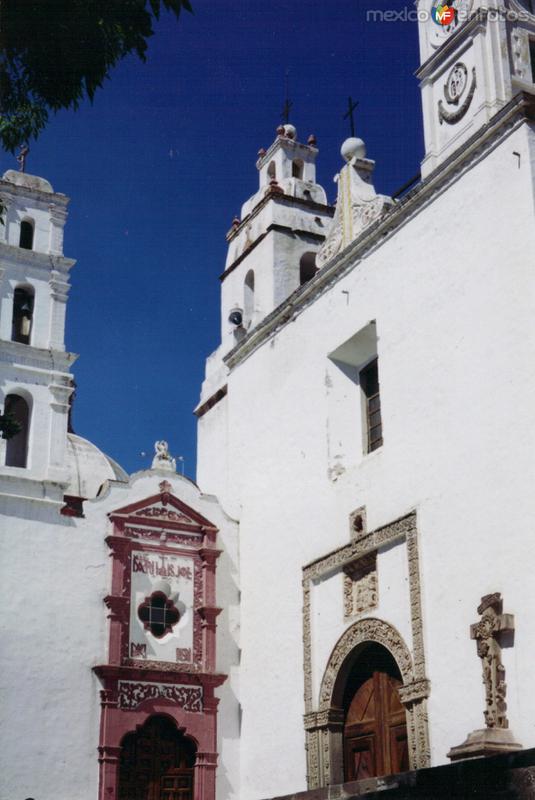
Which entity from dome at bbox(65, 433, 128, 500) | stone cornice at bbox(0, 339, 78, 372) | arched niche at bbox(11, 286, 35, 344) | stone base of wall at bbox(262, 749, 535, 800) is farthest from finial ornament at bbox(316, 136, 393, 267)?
dome at bbox(65, 433, 128, 500)

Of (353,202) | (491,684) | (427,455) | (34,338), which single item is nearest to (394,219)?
(353,202)

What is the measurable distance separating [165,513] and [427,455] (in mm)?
4763

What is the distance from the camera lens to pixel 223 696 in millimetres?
15070

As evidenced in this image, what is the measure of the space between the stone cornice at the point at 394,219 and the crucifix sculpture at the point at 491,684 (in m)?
4.53

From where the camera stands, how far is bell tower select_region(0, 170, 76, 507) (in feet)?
51.4

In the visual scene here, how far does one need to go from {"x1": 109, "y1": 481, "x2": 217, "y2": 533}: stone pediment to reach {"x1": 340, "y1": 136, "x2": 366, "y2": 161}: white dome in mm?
4941

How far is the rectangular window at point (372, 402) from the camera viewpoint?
13.8 metres

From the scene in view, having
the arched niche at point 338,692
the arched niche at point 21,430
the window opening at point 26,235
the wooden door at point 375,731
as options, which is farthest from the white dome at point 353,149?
the wooden door at point 375,731

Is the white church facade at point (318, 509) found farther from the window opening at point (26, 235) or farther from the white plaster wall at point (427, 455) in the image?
the window opening at point (26, 235)

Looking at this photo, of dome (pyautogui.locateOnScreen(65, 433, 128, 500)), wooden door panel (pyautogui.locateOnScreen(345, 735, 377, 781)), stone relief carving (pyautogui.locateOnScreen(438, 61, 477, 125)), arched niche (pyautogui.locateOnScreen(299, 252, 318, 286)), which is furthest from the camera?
dome (pyautogui.locateOnScreen(65, 433, 128, 500))

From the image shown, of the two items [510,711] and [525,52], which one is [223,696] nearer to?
[510,711]

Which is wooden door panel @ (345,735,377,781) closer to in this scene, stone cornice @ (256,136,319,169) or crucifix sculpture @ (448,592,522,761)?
crucifix sculpture @ (448,592,522,761)

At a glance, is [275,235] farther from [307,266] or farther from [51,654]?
[51,654]

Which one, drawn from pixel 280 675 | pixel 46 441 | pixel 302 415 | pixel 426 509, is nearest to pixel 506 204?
pixel 426 509
